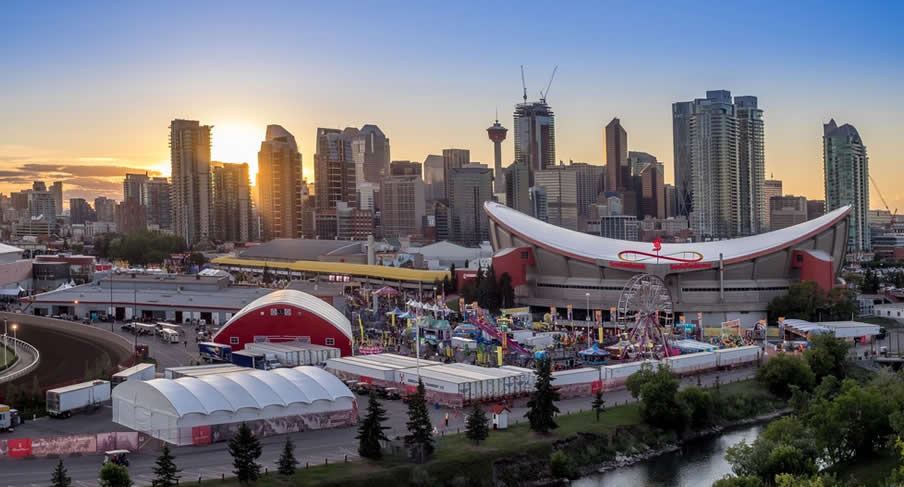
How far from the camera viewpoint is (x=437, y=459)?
21.3 meters

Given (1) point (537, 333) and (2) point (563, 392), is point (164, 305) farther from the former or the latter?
(2) point (563, 392)

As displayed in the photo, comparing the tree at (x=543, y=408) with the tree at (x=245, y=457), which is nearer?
the tree at (x=245, y=457)

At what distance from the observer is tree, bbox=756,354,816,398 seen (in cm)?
2947

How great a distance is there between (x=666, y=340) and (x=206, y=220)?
129830mm

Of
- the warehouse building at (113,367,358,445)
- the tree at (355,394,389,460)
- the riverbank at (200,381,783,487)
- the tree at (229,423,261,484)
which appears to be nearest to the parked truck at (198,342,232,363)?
the warehouse building at (113,367,358,445)

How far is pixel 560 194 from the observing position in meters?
182

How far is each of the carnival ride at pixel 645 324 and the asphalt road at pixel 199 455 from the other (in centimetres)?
758

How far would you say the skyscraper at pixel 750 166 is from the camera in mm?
147250

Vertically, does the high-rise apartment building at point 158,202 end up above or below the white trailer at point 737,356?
above

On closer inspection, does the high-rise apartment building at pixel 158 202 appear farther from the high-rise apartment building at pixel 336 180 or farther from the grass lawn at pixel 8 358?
the grass lawn at pixel 8 358

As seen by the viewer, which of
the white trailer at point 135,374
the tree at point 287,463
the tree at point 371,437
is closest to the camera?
the tree at point 287,463

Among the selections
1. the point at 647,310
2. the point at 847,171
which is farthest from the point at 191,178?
the point at 647,310

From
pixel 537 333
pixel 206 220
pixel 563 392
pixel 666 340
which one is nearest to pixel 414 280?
pixel 537 333

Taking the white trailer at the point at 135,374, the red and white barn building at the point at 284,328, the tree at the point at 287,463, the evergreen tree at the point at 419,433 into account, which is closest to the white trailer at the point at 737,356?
the red and white barn building at the point at 284,328
